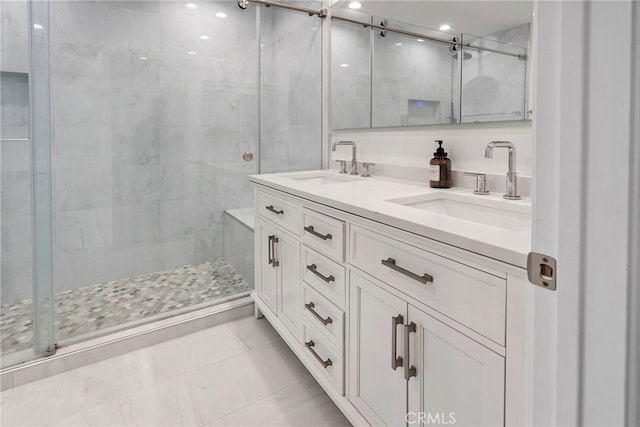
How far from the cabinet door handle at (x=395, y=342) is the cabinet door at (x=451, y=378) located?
0.10ft

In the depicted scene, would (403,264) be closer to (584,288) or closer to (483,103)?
(584,288)

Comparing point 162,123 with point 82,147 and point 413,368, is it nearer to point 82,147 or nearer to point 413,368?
point 82,147

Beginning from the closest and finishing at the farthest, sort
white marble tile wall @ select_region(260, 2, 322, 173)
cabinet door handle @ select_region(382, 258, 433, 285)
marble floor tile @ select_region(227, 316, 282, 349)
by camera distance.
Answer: cabinet door handle @ select_region(382, 258, 433, 285) → marble floor tile @ select_region(227, 316, 282, 349) → white marble tile wall @ select_region(260, 2, 322, 173)

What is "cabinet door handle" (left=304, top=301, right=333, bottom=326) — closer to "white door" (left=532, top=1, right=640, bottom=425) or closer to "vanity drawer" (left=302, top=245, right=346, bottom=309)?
"vanity drawer" (left=302, top=245, right=346, bottom=309)

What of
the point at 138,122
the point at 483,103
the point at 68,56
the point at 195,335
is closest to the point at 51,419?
the point at 195,335

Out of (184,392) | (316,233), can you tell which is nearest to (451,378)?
(316,233)

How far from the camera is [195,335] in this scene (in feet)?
6.46

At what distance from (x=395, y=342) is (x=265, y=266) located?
3.39ft

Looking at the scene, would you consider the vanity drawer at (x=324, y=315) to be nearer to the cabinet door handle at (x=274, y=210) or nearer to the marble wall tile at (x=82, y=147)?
the cabinet door handle at (x=274, y=210)

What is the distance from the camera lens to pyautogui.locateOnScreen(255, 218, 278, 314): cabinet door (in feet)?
5.84

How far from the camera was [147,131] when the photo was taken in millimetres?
2373

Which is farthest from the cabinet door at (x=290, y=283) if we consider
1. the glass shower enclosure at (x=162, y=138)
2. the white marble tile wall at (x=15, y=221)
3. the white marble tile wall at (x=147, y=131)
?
the white marble tile wall at (x=15, y=221)

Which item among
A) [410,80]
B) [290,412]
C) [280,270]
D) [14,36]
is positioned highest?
[14,36]

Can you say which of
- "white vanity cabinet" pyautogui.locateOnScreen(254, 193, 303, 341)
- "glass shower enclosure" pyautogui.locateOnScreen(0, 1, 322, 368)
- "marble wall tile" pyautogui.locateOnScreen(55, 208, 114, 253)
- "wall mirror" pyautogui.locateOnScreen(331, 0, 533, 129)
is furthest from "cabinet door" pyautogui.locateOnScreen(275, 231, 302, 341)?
"marble wall tile" pyautogui.locateOnScreen(55, 208, 114, 253)
